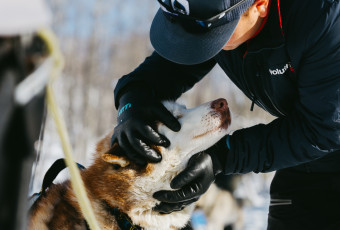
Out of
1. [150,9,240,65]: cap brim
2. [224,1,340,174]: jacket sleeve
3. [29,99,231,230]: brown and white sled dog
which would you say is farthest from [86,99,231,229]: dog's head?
[150,9,240,65]: cap brim

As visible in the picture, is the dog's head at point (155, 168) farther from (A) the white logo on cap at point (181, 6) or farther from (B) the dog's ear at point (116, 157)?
(A) the white logo on cap at point (181, 6)

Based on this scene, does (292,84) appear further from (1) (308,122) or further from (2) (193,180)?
(2) (193,180)

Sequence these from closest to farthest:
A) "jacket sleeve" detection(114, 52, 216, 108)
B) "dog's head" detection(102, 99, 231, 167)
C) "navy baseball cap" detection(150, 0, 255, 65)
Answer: "navy baseball cap" detection(150, 0, 255, 65)
"dog's head" detection(102, 99, 231, 167)
"jacket sleeve" detection(114, 52, 216, 108)

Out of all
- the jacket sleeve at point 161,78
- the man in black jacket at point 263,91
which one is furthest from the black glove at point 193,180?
the jacket sleeve at point 161,78

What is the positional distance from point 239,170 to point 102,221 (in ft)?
3.08

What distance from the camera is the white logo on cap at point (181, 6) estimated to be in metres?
1.88

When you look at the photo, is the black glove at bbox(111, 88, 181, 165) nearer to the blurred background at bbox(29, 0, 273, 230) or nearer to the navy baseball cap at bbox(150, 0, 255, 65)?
the navy baseball cap at bbox(150, 0, 255, 65)

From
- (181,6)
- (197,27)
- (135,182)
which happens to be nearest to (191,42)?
(197,27)

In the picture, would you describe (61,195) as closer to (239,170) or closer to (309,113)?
(239,170)

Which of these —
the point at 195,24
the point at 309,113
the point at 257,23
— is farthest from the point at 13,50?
the point at 309,113

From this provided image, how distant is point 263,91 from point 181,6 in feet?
2.63

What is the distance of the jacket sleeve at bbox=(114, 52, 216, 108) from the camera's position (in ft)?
8.40

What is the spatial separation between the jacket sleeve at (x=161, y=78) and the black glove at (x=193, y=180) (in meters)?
0.60

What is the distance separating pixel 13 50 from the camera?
0.80m
